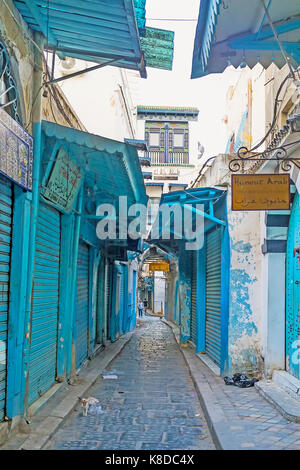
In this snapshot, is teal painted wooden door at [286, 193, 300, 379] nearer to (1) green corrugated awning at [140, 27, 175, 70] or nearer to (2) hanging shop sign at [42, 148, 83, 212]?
(1) green corrugated awning at [140, 27, 175, 70]

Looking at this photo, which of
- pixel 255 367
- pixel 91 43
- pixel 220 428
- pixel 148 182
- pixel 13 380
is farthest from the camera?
pixel 148 182

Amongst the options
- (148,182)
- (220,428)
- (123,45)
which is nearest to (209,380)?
(220,428)

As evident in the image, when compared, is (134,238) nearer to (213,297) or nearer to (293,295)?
(213,297)

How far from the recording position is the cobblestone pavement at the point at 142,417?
216 inches

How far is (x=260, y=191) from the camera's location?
6586 millimetres

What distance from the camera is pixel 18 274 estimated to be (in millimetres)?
5281

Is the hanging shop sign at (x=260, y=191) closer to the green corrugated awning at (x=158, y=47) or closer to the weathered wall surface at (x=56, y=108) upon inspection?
the green corrugated awning at (x=158, y=47)

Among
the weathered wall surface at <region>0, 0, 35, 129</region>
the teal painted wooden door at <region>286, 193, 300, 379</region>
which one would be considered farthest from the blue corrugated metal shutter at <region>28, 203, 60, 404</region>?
the teal painted wooden door at <region>286, 193, 300, 379</region>

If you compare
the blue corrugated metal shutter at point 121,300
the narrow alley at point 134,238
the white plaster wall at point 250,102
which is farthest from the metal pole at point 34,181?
the blue corrugated metal shutter at point 121,300

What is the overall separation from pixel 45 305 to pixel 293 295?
3.99 meters

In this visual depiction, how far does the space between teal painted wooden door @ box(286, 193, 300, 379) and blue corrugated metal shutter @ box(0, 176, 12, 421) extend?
14.7ft
